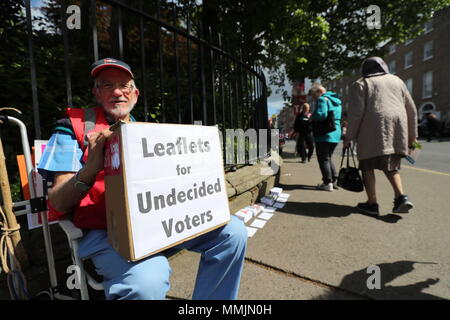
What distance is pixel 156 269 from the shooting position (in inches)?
47.1

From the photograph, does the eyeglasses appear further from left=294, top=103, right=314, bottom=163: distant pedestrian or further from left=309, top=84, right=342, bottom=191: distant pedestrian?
left=294, top=103, right=314, bottom=163: distant pedestrian

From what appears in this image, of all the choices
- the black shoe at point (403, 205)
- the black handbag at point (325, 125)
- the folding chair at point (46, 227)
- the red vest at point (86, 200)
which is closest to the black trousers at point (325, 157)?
the black handbag at point (325, 125)

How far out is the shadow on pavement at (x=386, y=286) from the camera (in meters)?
1.69

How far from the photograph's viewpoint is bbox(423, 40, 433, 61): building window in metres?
25.1

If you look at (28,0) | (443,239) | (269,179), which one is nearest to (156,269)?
(28,0)

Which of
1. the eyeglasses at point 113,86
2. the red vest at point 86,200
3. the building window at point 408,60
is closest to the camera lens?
the red vest at point 86,200

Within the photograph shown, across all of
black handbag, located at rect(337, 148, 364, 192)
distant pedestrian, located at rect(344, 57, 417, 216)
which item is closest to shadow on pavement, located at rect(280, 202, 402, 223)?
distant pedestrian, located at rect(344, 57, 417, 216)

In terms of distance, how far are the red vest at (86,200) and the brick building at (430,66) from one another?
77.3ft

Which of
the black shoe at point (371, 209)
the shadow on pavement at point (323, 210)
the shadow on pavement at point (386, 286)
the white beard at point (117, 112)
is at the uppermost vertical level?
the white beard at point (117, 112)

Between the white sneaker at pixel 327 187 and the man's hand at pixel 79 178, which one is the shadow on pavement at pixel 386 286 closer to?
the man's hand at pixel 79 178

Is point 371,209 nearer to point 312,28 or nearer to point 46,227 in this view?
point 46,227

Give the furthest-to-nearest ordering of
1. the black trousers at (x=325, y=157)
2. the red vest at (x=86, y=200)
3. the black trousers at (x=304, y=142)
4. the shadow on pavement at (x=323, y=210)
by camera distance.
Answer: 1. the black trousers at (x=304, y=142)
2. the black trousers at (x=325, y=157)
3. the shadow on pavement at (x=323, y=210)
4. the red vest at (x=86, y=200)

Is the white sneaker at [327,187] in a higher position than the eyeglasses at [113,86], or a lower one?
lower

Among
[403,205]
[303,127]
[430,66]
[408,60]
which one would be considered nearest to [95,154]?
[403,205]
